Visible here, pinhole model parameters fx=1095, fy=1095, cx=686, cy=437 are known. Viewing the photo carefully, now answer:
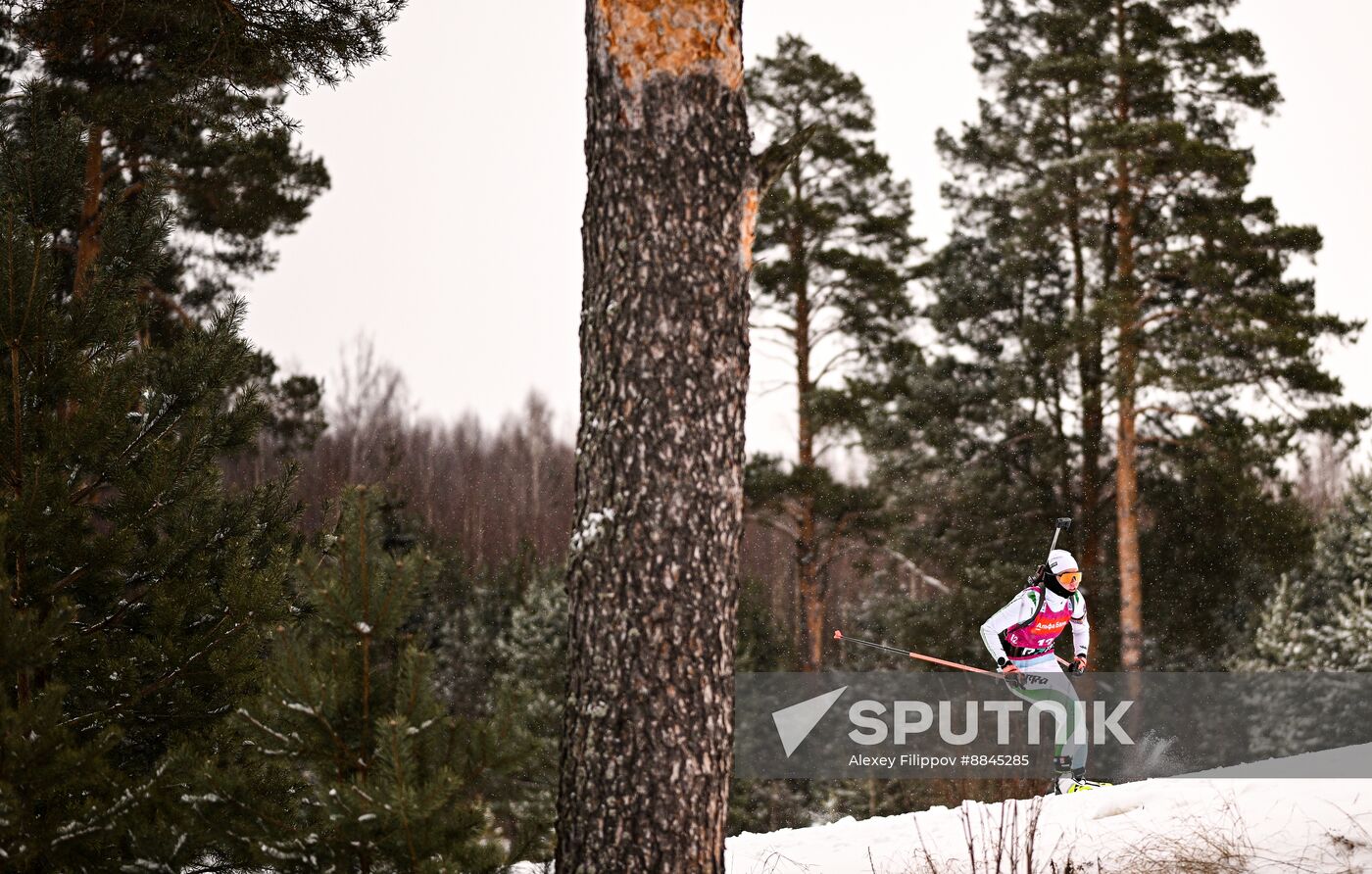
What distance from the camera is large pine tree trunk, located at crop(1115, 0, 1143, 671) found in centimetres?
1538

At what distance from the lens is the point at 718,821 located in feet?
11.5

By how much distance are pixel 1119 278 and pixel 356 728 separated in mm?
14937

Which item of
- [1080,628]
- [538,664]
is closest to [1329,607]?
[1080,628]

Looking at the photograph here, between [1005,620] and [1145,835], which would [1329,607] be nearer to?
[1005,620]

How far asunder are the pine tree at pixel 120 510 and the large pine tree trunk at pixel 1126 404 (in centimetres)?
1292

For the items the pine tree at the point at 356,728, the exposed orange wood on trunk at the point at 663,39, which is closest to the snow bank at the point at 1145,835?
the pine tree at the point at 356,728

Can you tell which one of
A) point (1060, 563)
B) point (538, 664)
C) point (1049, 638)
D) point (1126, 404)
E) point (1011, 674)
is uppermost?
point (1126, 404)

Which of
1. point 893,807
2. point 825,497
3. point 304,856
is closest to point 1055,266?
point 825,497

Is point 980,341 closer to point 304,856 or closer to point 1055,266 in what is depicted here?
point 1055,266

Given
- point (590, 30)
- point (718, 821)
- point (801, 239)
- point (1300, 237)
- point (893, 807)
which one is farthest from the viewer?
point (801, 239)

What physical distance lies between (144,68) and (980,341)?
14652 mm

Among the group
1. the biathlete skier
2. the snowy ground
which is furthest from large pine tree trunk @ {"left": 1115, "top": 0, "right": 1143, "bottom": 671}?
the snowy ground

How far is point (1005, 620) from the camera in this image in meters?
7.90

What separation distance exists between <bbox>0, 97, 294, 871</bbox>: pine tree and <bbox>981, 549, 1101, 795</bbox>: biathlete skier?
202 inches
